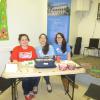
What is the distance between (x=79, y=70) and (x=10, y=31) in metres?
1.98

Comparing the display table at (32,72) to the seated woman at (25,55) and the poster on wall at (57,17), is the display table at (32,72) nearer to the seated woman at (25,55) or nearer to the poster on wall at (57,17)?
the seated woman at (25,55)

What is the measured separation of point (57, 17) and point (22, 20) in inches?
69.4

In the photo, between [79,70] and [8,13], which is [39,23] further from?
[79,70]

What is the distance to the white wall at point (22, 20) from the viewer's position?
3561mm

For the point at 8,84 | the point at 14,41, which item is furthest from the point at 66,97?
the point at 14,41

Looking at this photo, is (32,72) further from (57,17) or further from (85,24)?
(85,24)

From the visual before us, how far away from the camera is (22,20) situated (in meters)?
3.73

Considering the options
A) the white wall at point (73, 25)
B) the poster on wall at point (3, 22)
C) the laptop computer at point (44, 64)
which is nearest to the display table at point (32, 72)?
the laptop computer at point (44, 64)

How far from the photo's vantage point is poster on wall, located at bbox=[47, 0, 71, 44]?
197 inches

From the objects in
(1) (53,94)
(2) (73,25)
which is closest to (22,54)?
(1) (53,94)

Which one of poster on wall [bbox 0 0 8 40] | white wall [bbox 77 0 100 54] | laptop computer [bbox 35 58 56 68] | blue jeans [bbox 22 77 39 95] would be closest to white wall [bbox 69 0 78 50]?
white wall [bbox 77 0 100 54]

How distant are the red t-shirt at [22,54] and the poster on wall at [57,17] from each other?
212 centimetres

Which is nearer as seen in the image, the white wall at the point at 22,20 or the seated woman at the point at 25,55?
the seated woman at the point at 25,55

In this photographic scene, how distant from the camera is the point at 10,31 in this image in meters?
3.60
